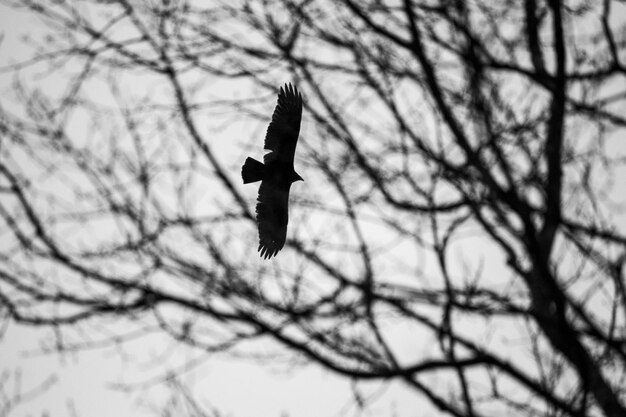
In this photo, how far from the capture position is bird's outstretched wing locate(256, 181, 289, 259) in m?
1.60

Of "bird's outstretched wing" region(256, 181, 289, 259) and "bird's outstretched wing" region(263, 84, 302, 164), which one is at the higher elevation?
"bird's outstretched wing" region(263, 84, 302, 164)

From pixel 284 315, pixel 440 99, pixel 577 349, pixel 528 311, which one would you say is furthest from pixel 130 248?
pixel 577 349

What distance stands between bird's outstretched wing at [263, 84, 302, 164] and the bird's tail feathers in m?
0.04

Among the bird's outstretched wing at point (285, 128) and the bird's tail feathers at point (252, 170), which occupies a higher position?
the bird's outstretched wing at point (285, 128)

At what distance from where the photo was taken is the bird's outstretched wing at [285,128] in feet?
5.25

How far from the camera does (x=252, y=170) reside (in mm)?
1546

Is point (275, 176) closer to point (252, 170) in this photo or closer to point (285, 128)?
point (252, 170)

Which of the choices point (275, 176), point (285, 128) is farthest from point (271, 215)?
point (285, 128)

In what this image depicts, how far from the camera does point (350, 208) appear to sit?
4.77m

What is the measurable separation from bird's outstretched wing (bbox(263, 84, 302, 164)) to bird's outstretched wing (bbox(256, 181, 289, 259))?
0.26 ft

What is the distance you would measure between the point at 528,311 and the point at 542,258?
1.09 ft

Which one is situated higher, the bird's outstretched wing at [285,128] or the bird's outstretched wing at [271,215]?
the bird's outstretched wing at [285,128]

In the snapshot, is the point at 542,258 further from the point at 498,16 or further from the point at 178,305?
the point at 178,305

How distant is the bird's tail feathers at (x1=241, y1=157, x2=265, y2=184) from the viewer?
1.50 m
